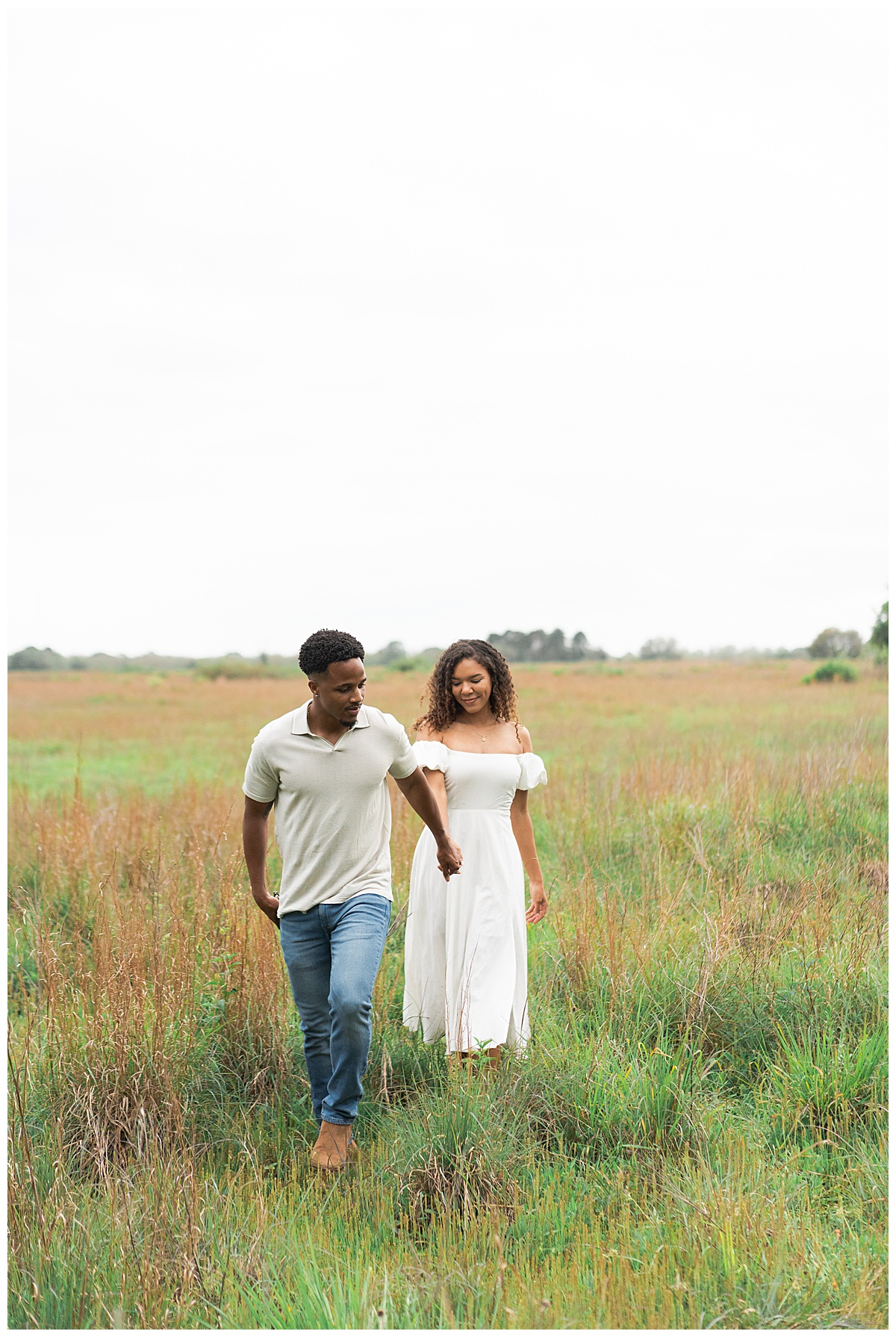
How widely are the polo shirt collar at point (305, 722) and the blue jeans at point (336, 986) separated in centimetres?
68

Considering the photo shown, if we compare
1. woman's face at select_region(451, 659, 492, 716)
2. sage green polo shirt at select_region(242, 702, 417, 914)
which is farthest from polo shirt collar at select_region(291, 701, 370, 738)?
woman's face at select_region(451, 659, 492, 716)

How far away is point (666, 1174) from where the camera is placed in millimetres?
3408

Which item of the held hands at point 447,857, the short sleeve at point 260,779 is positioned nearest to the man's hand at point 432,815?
the held hands at point 447,857

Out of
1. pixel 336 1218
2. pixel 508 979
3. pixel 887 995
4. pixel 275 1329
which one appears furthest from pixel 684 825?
pixel 275 1329

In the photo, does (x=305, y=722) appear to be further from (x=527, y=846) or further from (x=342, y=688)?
(x=527, y=846)

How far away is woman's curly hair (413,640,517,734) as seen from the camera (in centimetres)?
471

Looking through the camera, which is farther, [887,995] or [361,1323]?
[887,995]

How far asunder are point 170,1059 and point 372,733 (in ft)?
5.60

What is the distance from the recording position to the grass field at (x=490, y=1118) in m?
2.88

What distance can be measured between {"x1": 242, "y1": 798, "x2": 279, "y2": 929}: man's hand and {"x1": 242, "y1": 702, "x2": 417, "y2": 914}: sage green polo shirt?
0.06 metres

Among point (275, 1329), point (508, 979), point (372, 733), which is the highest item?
point (372, 733)

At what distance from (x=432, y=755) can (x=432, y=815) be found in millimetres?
397

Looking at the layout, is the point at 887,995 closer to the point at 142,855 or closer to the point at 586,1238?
the point at 586,1238

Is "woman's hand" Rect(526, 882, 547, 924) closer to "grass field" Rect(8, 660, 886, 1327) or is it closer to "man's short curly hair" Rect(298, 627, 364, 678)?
"grass field" Rect(8, 660, 886, 1327)
